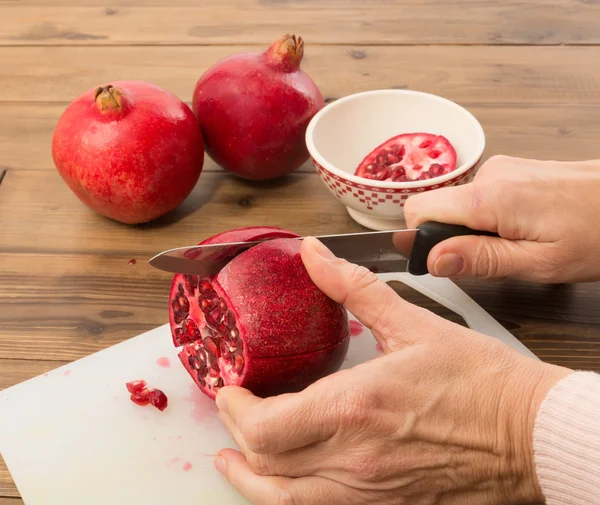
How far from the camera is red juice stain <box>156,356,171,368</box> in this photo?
151 centimetres

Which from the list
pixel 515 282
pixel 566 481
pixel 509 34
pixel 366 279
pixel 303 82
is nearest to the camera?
pixel 566 481

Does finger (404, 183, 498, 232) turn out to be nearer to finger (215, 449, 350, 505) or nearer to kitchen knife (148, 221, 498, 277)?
kitchen knife (148, 221, 498, 277)

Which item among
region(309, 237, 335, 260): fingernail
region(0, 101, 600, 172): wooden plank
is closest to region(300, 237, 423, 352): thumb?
region(309, 237, 335, 260): fingernail

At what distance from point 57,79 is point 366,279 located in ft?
4.87

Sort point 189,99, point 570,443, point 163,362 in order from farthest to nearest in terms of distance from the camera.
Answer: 1. point 189,99
2. point 163,362
3. point 570,443

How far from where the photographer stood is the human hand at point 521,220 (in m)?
1.39

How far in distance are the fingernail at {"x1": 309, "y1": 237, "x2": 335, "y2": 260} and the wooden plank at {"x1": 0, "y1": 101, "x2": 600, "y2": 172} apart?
0.69m

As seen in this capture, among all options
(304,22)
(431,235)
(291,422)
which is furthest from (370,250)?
(304,22)

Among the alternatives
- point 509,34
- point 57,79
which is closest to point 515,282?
point 509,34

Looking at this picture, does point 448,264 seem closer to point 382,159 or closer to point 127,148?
point 382,159

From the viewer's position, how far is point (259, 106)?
1761 millimetres

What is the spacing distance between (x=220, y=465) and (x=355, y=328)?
1.38ft

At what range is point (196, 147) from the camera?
69.1 inches

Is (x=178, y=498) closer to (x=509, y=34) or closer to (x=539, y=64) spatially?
(x=539, y=64)
